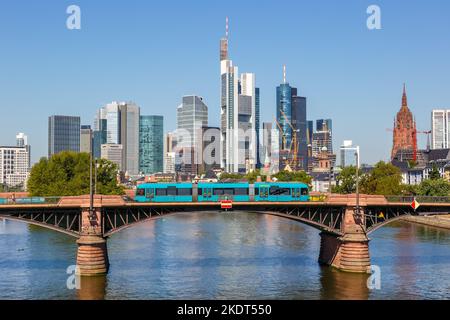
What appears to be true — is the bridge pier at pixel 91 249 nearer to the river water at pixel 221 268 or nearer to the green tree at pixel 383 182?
the river water at pixel 221 268

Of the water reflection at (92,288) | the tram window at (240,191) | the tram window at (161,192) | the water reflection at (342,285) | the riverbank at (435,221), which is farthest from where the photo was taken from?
the riverbank at (435,221)

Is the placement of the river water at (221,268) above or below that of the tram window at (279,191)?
below

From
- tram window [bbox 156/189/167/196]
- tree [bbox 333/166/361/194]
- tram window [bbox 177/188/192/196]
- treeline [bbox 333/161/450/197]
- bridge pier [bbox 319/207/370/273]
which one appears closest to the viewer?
bridge pier [bbox 319/207/370/273]

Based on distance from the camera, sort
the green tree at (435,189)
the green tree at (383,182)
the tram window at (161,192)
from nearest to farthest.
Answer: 1. the tram window at (161,192)
2. the green tree at (435,189)
3. the green tree at (383,182)

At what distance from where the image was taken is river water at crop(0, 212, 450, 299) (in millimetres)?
59812

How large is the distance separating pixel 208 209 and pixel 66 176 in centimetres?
7030

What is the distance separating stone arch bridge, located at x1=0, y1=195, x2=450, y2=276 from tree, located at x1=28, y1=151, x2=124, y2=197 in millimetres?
55636

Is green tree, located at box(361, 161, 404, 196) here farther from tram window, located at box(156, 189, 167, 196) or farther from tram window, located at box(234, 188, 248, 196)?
tram window, located at box(156, 189, 167, 196)

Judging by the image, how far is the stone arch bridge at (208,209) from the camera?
225ft

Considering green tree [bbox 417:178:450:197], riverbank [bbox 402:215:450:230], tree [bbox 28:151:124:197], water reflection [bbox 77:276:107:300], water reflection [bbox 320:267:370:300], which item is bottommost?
water reflection [bbox 320:267:370:300]

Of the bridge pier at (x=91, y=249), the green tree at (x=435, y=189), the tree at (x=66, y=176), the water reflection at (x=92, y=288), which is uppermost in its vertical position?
the tree at (x=66, y=176)

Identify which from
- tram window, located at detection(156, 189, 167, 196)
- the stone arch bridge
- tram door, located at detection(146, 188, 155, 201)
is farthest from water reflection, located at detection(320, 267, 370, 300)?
tram door, located at detection(146, 188, 155, 201)

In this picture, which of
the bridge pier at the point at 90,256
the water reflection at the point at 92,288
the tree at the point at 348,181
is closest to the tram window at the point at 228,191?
the bridge pier at the point at 90,256
